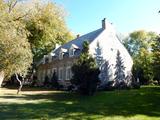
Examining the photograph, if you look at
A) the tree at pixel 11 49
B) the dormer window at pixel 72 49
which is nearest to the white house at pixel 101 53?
Answer: the dormer window at pixel 72 49

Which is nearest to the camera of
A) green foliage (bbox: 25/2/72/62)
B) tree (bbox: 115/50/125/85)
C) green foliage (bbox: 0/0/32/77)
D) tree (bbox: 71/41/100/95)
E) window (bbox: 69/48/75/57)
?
green foliage (bbox: 0/0/32/77)

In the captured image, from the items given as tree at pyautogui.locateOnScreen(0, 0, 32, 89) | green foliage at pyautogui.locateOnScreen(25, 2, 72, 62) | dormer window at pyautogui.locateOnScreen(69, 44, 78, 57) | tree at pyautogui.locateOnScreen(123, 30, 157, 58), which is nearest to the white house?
dormer window at pyautogui.locateOnScreen(69, 44, 78, 57)

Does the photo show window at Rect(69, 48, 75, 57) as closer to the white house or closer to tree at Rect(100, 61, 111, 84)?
the white house

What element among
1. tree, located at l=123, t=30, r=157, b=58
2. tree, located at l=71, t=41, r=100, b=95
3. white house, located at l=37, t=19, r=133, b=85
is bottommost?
tree, located at l=71, t=41, r=100, b=95

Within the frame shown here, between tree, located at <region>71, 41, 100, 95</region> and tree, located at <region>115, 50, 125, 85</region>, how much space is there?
1228cm

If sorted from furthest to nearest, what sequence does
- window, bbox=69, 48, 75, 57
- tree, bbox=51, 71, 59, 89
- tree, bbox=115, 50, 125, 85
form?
tree, bbox=51, 71, 59, 89 < window, bbox=69, 48, 75, 57 < tree, bbox=115, 50, 125, 85

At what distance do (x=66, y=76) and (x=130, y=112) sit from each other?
26.4 m

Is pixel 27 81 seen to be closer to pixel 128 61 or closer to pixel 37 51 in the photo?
pixel 37 51

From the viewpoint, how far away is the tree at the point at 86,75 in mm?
28859

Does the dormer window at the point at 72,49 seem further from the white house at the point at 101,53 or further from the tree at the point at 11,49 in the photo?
the tree at the point at 11,49

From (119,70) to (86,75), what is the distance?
13.8 metres

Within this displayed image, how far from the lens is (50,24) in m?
41.1

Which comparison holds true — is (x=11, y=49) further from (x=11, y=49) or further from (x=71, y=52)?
(x=71, y=52)

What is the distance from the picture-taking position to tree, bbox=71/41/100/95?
2886 cm
